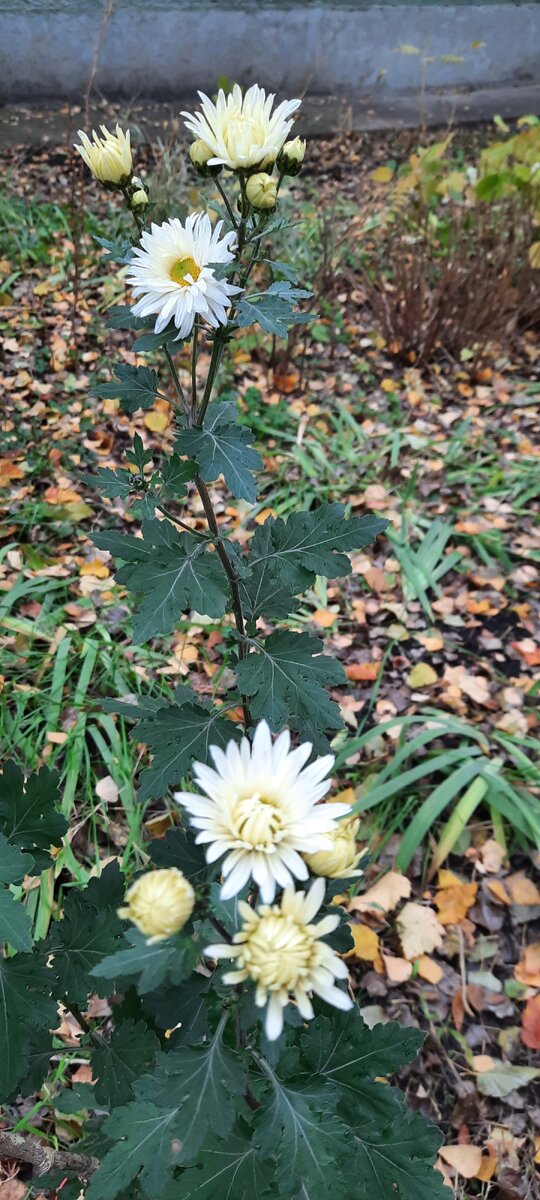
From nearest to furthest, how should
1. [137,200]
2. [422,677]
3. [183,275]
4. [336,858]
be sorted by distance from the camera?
[336,858], [183,275], [137,200], [422,677]

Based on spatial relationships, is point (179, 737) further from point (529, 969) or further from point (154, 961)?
point (529, 969)

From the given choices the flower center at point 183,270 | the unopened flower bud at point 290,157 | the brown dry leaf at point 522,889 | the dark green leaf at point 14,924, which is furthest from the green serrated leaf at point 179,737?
the brown dry leaf at point 522,889

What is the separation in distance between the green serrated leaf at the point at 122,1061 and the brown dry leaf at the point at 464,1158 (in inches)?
33.2

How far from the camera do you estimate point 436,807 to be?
200cm

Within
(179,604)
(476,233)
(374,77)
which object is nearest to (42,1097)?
(179,604)

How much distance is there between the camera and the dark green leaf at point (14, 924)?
0.90 metres

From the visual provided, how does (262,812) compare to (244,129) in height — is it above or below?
below

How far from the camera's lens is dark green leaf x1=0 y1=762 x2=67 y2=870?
1.15 metres

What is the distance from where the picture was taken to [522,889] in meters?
1.98

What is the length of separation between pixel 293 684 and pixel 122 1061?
61 centimetres

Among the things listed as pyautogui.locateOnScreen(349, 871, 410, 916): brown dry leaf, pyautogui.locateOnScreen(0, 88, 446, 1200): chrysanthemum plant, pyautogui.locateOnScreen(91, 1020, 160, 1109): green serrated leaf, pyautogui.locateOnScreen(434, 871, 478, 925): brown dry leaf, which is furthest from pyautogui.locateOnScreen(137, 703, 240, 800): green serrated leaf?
pyautogui.locateOnScreen(434, 871, 478, 925): brown dry leaf

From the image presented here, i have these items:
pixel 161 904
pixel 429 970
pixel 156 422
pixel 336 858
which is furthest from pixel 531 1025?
pixel 156 422

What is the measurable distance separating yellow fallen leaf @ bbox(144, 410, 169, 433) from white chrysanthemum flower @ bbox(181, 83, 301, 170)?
2.27 meters

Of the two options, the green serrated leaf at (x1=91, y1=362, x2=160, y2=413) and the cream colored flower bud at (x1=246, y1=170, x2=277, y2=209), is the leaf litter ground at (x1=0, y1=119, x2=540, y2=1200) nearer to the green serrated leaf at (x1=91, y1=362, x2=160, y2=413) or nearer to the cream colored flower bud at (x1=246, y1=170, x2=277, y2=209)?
the green serrated leaf at (x1=91, y1=362, x2=160, y2=413)
